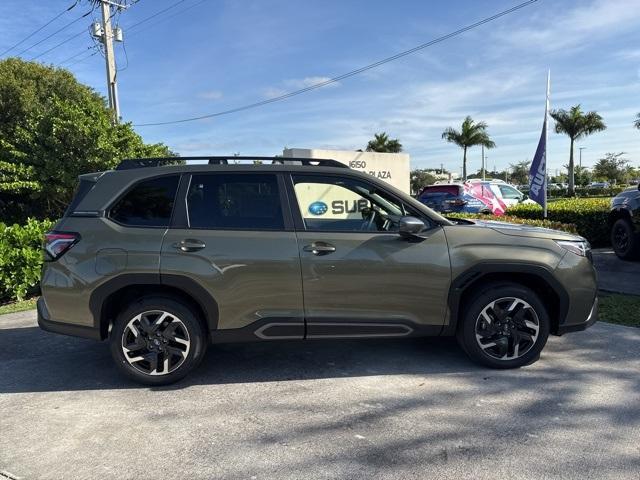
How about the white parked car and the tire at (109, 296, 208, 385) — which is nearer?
the tire at (109, 296, 208, 385)

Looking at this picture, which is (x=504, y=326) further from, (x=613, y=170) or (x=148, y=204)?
(x=613, y=170)

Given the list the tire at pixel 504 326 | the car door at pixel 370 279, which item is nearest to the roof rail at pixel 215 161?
the car door at pixel 370 279

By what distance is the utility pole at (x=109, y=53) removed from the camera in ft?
62.8

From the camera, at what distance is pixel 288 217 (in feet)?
13.6

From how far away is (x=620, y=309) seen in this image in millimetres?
6152

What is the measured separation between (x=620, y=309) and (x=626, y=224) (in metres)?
3.75

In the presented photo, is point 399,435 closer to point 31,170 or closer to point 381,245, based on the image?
point 381,245

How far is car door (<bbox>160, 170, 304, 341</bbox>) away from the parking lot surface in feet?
1.80

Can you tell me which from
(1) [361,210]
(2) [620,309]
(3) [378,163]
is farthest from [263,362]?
(3) [378,163]

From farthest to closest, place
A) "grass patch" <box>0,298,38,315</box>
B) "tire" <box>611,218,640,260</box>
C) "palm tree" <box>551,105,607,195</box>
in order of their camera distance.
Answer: "palm tree" <box>551,105,607,195</box> < "tire" <box>611,218,640,260</box> < "grass patch" <box>0,298,38,315</box>

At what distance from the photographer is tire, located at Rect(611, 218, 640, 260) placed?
29.7ft

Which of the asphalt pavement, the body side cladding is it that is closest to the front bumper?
the body side cladding

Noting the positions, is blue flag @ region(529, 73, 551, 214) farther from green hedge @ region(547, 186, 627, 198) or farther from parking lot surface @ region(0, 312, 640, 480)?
green hedge @ region(547, 186, 627, 198)

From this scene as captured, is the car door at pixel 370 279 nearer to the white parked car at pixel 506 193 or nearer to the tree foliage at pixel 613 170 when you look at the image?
the white parked car at pixel 506 193
